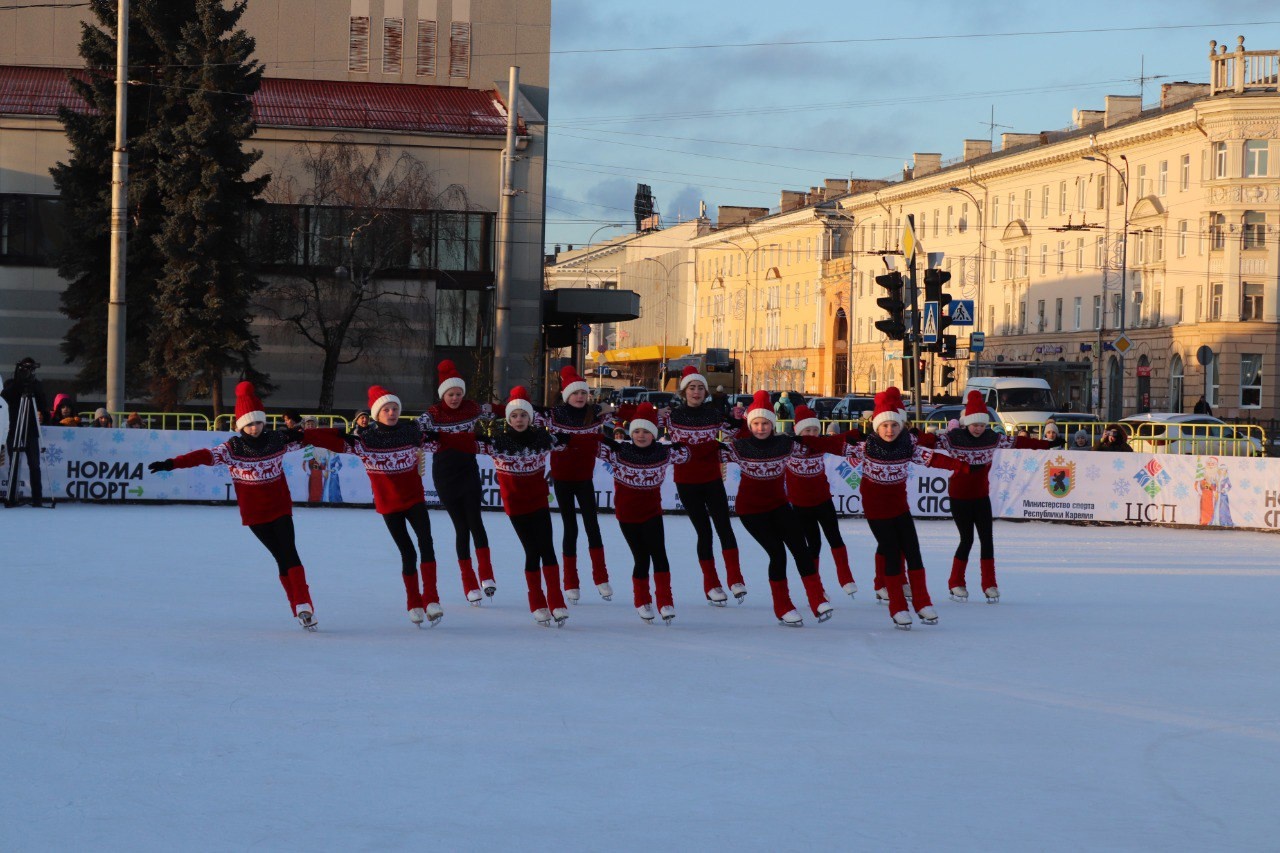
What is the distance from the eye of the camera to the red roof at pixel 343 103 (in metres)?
42.3

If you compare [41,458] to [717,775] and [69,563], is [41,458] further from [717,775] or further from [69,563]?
[717,775]

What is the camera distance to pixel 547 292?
4644 cm

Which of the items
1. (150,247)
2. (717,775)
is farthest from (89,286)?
(717,775)

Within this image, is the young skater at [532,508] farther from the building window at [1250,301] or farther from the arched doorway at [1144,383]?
the building window at [1250,301]

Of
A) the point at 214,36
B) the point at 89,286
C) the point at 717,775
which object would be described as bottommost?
the point at 717,775

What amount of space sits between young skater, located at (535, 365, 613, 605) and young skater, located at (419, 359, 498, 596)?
62 centimetres

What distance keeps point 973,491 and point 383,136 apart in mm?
31847

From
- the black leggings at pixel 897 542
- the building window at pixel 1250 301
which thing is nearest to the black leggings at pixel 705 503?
the black leggings at pixel 897 542

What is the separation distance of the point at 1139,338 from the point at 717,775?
60129 millimetres

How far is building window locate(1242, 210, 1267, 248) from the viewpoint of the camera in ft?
194

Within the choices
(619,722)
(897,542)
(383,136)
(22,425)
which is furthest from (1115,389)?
(619,722)

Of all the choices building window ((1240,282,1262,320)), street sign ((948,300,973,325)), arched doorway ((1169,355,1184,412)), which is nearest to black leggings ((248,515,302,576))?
street sign ((948,300,973,325))

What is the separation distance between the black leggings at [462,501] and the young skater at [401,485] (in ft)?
3.45

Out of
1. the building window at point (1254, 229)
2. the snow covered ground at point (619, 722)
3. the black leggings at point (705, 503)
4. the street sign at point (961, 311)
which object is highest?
the building window at point (1254, 229)
